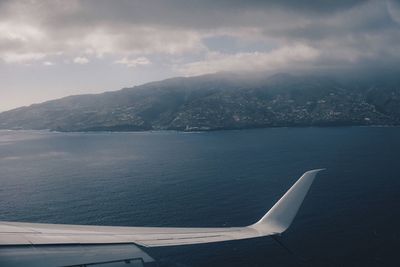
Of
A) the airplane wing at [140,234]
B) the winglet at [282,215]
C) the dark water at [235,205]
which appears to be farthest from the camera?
the dark water at [235,205]

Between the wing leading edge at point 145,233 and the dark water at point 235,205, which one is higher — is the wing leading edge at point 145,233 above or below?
above

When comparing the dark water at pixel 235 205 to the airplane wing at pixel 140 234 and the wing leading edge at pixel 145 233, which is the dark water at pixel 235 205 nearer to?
the wing leading edge at pixel 145 233

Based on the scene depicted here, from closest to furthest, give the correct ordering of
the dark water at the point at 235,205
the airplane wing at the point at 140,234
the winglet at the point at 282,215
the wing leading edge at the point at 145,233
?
the airplane wing at the point at 140,234
the wing leading edge at the point at 145,233
the winglet at the point at 282,215
the dark water at the point at 235,205

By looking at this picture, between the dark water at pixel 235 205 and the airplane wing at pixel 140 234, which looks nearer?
the airplane wing at pixel 140 234

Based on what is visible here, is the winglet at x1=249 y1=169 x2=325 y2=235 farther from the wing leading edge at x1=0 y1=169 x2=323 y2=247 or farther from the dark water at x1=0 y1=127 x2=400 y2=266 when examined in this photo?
the dark water at x1=0 y1=127 x2=400 y2=266

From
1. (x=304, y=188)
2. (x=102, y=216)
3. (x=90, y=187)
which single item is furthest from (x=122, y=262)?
(x=90, y=187)

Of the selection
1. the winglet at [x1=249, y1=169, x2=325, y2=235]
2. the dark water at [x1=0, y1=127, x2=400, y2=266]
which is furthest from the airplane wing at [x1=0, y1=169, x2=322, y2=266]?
the dark water at [x1=0, y1=127, x2=400, y2=266]

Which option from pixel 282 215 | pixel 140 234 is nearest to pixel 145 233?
pixel 140 234

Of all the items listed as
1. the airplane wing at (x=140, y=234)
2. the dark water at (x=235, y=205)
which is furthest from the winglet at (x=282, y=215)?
the dark water at (x=235, y=205)
